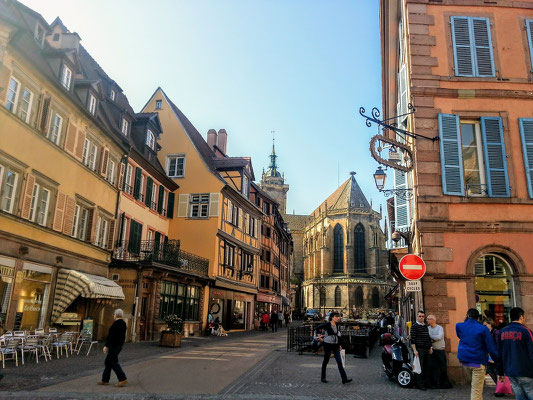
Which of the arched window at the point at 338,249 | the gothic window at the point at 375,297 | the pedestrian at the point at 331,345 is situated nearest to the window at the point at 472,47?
the pedestrian at the point at 331,345

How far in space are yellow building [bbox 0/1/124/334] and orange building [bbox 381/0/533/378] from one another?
11568 millimetres

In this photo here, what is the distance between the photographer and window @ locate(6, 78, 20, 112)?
13766 millimetres

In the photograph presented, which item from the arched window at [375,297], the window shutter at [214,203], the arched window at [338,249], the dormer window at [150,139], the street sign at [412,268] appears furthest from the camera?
the arched window at [338,249]

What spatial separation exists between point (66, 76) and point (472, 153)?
1421 cm

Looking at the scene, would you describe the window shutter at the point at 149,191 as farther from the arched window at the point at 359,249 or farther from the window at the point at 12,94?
the arched window at the point at 359,249

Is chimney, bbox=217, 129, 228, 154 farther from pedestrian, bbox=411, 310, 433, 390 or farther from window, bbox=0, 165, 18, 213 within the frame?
pedestrian, bbox=411, 310, 433, 390

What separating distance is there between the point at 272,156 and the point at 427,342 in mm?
105204

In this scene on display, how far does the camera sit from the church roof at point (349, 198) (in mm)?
79269

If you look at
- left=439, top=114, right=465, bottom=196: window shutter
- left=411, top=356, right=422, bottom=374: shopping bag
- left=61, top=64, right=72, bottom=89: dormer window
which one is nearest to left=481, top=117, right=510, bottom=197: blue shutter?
left=439, top=114, right=465, bottom=196: window shutter

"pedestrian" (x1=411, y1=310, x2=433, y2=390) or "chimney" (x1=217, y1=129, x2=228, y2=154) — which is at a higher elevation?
"chimney" (x1=217, y1=129, x2=228, y2=154)

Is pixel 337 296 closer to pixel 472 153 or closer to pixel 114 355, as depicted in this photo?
pixel 472 153

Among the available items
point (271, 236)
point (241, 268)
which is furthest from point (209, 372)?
point (271, 236)

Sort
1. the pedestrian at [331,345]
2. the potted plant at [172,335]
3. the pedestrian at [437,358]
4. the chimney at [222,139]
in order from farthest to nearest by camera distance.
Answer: the chimney at [222,139]
the potted plant at [172,335]
the pedestrian at [331,345]
the pedestrian at [437,358]

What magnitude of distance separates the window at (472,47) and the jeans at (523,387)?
29.1ft
